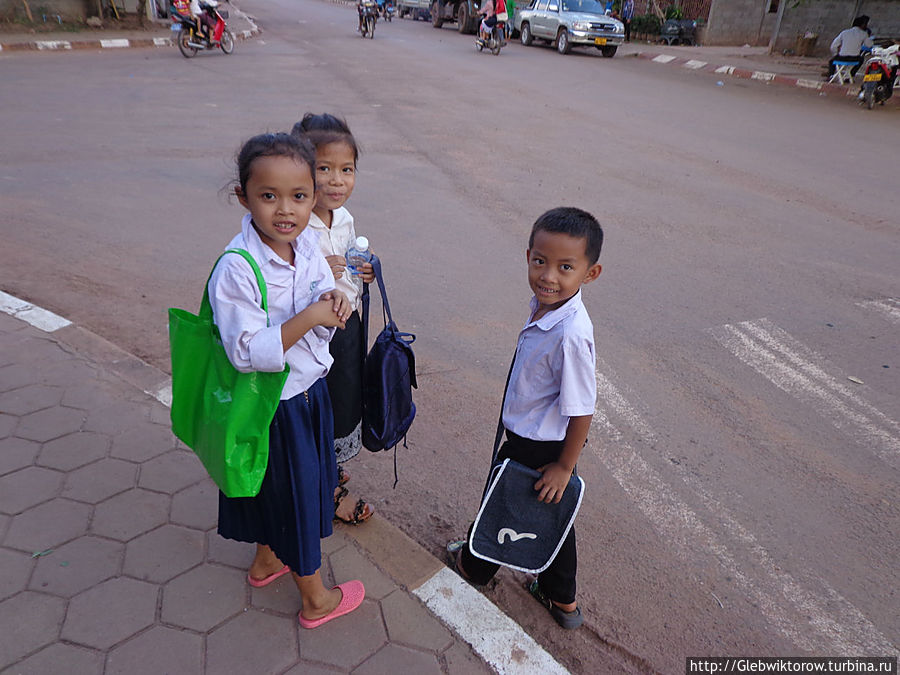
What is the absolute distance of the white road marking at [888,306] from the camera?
4.65 meters

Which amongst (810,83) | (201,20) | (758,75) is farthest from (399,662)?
(758,75)

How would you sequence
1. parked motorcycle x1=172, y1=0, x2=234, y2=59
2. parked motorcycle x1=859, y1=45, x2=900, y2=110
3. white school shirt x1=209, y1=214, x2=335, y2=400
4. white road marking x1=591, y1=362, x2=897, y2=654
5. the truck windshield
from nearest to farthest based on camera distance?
white school shirt x1=209, y1=214, x2=335, y2=400 < white road marking x1=591, y1=362, x2=897, y2=654 < parked motorcycle x1=859, y1=45, x2=900, y2=110 < parked motorcycle x1=172, y1=0, x2=234, y2=59 < the truck windshield

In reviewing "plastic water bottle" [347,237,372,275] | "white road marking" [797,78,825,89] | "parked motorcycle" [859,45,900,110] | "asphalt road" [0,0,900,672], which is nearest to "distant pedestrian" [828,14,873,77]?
"white road marking" [797,78,825,89]

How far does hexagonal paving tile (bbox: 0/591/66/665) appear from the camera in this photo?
2.03 meters

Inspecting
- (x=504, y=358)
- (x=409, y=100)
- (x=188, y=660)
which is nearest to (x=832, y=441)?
(x=504, y=358)

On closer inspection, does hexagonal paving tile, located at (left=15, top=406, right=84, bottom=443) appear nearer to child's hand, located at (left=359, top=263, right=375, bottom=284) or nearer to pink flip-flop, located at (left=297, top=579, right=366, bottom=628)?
pink flip-flop, located at (left=297, top=579, right=366, bottom=628)

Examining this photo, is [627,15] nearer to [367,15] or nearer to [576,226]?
[367,15]

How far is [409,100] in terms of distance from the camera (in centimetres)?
1176

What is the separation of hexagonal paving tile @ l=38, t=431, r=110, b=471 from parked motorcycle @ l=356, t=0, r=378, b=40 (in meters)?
21.4

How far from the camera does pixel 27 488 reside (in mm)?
2666

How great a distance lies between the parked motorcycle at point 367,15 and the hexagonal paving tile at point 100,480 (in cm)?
2165

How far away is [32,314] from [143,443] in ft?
5.76

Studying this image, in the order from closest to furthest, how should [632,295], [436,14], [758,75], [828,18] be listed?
[632,295]
[758,75]
[828,18]
[436,14]

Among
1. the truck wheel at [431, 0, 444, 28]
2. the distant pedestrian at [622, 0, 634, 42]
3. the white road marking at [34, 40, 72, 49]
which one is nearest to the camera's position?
the white road marking at [34, 40, 72, 49]
